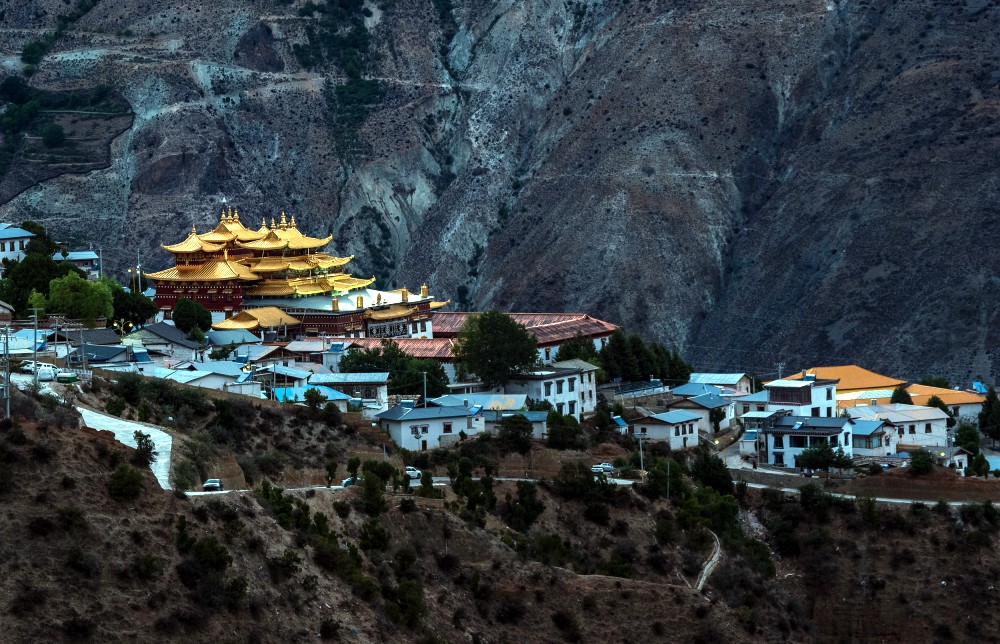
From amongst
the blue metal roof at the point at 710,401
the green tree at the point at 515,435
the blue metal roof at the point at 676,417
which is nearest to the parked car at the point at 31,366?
the green tree at the point at 515,435

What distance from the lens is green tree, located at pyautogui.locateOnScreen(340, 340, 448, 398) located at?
8756cm

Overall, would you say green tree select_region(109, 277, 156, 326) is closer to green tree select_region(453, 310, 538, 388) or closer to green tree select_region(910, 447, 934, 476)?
green tree select_region(453, 310, 538, 388)

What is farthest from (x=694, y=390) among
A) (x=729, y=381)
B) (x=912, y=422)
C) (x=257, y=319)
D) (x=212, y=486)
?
(x=212, y=486)

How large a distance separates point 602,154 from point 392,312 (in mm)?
48364

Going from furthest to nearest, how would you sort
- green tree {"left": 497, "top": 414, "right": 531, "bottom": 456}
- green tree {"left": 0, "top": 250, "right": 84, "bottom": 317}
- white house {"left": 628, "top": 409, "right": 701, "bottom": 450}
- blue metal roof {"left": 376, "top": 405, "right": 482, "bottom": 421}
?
green tree {"left": 0, "top": 250, "right": 84, "bottom": 317} → white house {"left": 628, "top": 409, "right": 701, "bottom": 450} → blue metal roof {"left": 376, "top": 405, "right": 482, "bottom": 421} → green tree {"left": 497, "top": 414, "right": 531, "bottom": 456}

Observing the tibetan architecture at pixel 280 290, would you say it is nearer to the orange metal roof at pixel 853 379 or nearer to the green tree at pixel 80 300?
the green tree at pixel 80 300

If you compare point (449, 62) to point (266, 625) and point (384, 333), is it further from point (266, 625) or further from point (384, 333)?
→ point (266, 625)

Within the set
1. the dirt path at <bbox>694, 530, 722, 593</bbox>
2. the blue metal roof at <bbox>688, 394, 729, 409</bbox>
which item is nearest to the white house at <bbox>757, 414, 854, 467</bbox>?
the blue metal roof at <bbox>688, 394, 729, 409</bbox>

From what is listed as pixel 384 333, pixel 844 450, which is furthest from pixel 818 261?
pixel 844 450

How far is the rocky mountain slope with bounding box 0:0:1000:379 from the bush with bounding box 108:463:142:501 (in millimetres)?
79894

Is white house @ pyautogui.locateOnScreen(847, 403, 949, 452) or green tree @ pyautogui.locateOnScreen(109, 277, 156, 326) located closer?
white house @ pyautogui.locateOnScreen(847, 403, 949, 452)

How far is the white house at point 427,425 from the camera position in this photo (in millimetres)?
77000

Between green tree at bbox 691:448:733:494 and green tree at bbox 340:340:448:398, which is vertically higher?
green tree at bbox 340:340:448:398

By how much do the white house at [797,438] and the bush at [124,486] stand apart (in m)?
37.3
